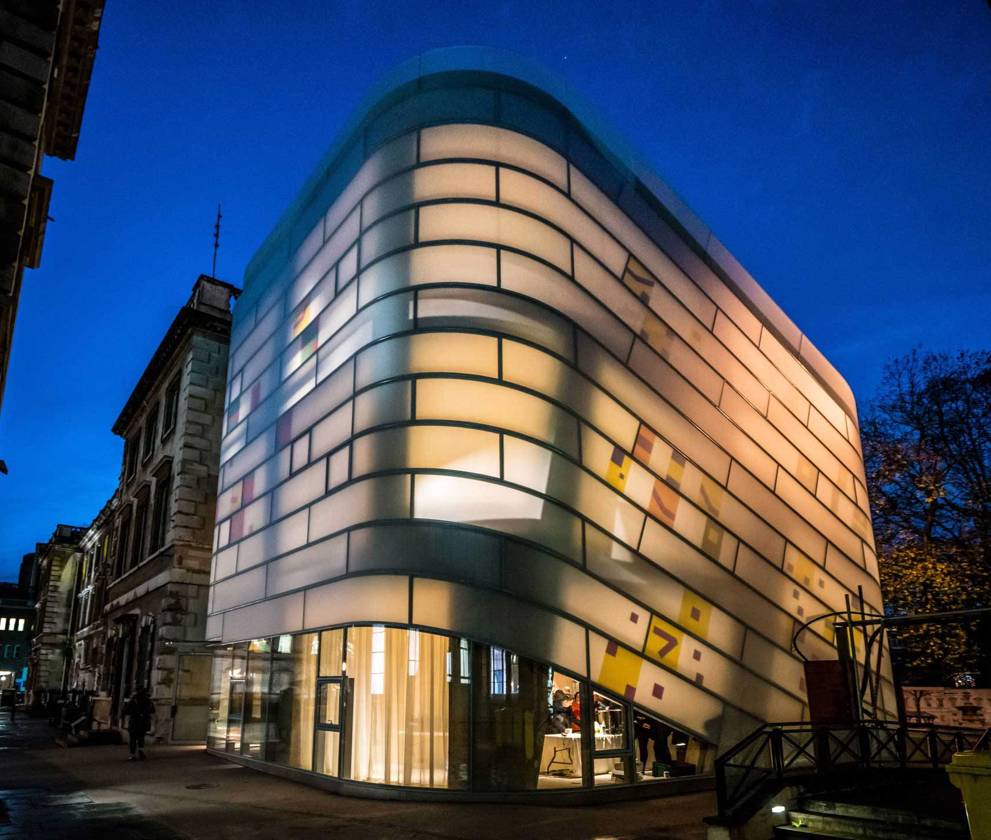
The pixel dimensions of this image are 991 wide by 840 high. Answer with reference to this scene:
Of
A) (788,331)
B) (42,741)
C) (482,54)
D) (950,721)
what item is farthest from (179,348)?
(950,721)

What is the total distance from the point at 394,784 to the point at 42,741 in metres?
21.2

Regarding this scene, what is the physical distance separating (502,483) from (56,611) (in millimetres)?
67679

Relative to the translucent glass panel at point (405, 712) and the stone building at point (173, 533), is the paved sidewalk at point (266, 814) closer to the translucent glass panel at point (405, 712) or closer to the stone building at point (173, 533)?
the translucent glass panel at point (405, 712)

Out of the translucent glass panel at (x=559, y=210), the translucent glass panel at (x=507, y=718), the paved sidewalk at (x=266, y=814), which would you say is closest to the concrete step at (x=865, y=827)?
the paved sidewalk at (x=266, y=814)

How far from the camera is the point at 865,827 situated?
9.74 meters

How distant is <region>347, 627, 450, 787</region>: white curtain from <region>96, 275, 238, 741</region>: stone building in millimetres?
10508

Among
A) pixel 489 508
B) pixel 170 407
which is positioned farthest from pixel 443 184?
pixel 170 407

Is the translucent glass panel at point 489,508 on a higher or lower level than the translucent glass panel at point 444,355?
lower

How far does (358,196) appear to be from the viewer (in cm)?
1748

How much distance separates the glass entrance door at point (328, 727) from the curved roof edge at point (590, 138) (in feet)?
43.0

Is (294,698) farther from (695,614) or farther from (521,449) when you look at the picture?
(695,614)

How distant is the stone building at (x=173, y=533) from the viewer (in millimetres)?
25312

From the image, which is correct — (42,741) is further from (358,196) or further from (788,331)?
(788,331)

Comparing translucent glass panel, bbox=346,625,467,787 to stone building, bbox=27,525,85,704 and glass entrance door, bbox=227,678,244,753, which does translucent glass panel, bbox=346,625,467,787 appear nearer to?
glass entrance door, bbox=227,678,244,753
